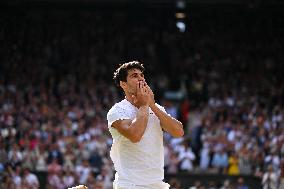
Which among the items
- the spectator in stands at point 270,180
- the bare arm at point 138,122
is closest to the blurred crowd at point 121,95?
the spectator in stands at point 270,180

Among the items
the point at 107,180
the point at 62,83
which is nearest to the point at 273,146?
the point at 107,180

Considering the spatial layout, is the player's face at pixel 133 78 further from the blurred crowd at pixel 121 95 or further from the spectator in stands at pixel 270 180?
the spectator in stands at pixel 270 180

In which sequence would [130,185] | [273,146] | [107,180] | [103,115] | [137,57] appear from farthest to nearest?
1. [137,57]
2. [103,115]
3. [273,146]
4. [107,180]
5. [130,185]

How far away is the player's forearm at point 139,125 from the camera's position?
554cm

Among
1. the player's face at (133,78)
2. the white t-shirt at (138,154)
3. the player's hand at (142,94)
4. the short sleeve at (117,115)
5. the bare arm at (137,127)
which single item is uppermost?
the player's face at (133,78)

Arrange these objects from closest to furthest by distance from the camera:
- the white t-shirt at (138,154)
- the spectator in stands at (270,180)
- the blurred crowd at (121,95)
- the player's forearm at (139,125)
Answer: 1. the player's forearm at (139,125)
2. the white t-shirt at (138,154)
3. the spectator in stands at (270,180)
4. the blurred crowd at (121,95)

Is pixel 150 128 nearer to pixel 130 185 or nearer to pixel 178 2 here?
pixel 130 185

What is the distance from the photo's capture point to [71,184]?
15.9 metres

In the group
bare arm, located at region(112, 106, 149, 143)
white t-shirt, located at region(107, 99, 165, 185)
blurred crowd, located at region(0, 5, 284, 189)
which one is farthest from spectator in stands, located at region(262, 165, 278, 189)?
bare arm, located at region(112, 106, 149, 143)

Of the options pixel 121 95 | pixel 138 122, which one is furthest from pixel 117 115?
pixel 121 95

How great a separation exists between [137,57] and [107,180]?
916cm

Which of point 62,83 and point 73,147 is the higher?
point 62,83

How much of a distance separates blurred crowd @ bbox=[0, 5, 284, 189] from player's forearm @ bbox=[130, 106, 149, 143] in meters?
8.87

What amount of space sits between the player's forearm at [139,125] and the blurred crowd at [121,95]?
887 centimetres
